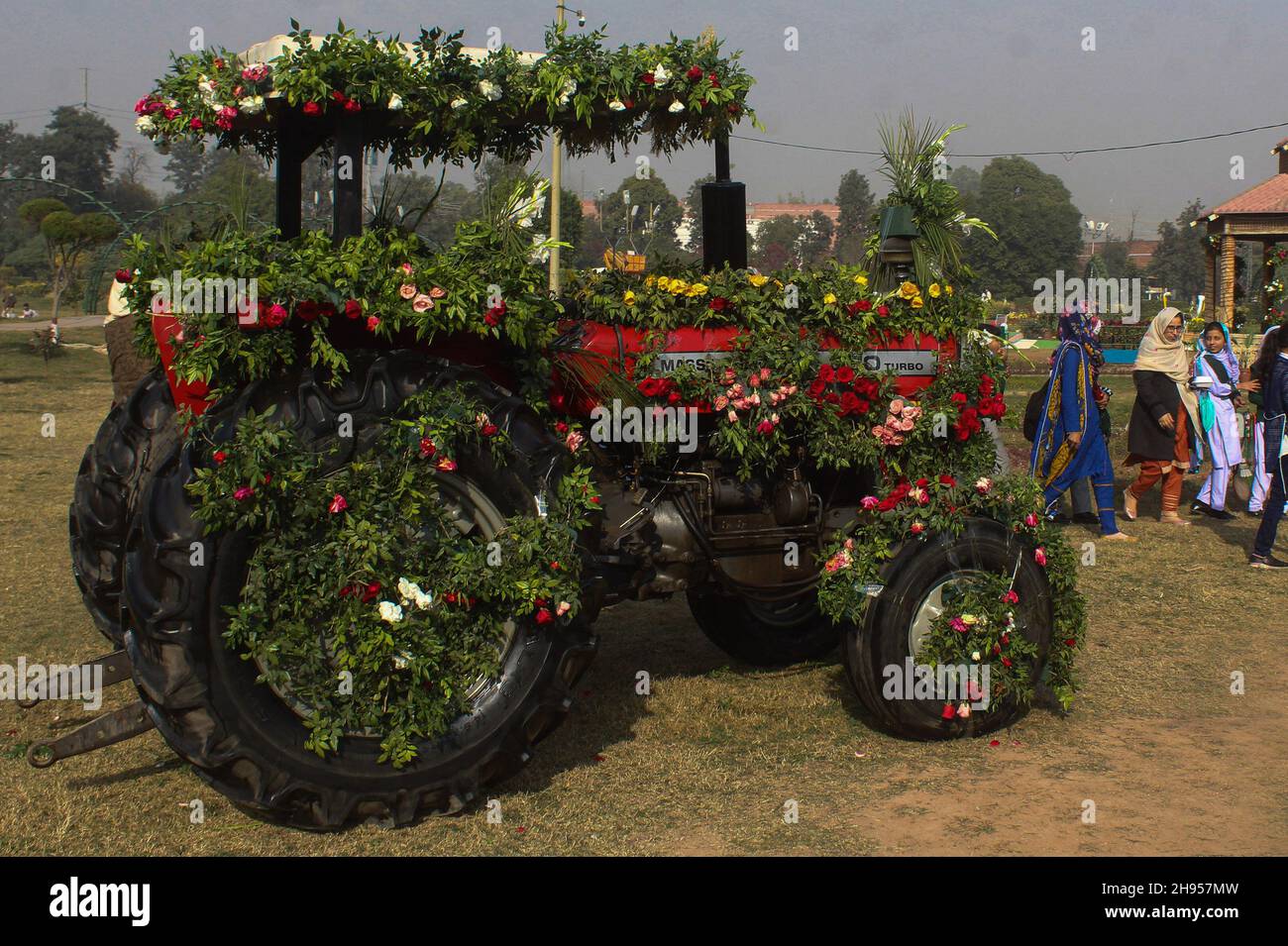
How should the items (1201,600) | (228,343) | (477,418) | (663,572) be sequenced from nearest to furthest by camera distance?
(228,343) → (477,418) → (663,572) → (1201,600)

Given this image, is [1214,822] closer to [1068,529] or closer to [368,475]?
[368,475]

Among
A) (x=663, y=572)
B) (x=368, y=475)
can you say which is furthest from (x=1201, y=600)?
(x=368, y=475)

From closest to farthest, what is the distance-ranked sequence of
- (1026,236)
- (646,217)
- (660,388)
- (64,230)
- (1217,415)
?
1. (660,388)
2. (646,217)
3. (1217,415)
4. (64,230)
5. (1026,236)

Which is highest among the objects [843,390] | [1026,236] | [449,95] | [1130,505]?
[1026,236]

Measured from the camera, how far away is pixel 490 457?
4246mm

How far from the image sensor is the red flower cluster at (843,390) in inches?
194

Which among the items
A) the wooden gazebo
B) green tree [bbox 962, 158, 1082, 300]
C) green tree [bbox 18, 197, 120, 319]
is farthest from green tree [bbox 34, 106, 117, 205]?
the wooden gazebo

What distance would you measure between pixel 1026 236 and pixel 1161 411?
7833cm

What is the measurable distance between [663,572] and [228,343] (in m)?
1.90

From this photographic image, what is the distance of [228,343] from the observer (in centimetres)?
389

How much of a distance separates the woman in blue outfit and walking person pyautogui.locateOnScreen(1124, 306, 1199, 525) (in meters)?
0.74

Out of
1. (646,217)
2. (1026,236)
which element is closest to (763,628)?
(646,217)

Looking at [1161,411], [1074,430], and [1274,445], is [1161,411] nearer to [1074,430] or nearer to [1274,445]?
[1074,430]

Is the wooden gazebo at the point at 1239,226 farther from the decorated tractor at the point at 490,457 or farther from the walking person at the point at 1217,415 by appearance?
the decorated tractor at the point at 490,457
